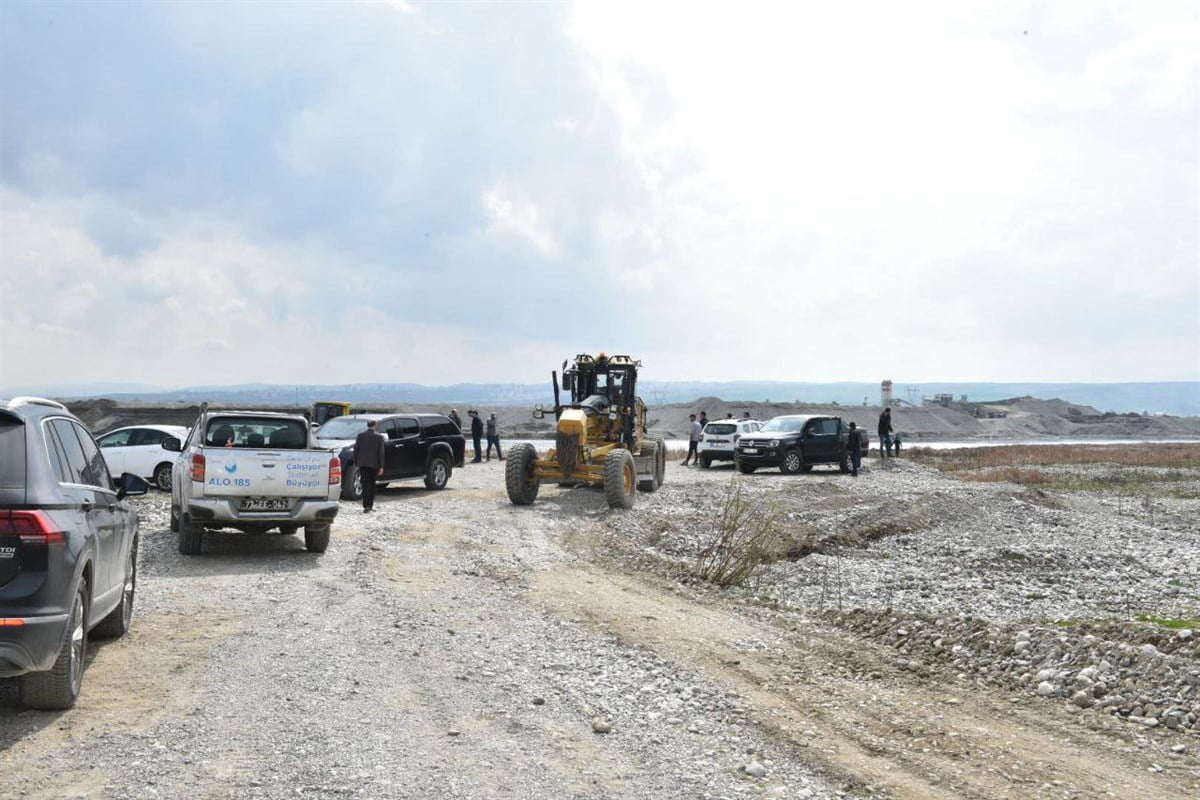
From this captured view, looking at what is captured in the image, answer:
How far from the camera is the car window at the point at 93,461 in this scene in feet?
24.5

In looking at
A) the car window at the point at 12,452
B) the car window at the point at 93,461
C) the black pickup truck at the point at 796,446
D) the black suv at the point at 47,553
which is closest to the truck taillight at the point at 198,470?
the car window at the point at 93,461

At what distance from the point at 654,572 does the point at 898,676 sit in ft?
18.8

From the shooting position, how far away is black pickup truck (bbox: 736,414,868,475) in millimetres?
31688

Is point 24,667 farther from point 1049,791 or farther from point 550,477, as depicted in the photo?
point 550,477

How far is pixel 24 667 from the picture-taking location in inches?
223

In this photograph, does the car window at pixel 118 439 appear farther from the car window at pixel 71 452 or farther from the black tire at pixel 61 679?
the black tire at pixel 61 679

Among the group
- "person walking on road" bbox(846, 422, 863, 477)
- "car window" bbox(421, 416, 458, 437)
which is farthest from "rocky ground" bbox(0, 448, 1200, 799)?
"person walking on road" bbox(846, 422, 863, 477)

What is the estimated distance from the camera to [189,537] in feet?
43.5

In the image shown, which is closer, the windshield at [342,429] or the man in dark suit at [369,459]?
the man in dark suit at [369,459]

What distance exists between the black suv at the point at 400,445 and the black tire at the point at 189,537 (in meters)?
7.20

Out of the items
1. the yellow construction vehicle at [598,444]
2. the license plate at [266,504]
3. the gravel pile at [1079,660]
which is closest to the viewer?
the gravel pile at [1079,660]

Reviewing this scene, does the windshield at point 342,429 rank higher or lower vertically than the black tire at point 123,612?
higher

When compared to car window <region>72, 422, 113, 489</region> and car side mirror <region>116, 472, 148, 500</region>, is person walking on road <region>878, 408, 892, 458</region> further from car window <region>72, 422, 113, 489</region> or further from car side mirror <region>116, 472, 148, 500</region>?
car window <region>72, 422, 113, 489</region>

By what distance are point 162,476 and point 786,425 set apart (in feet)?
60.8
